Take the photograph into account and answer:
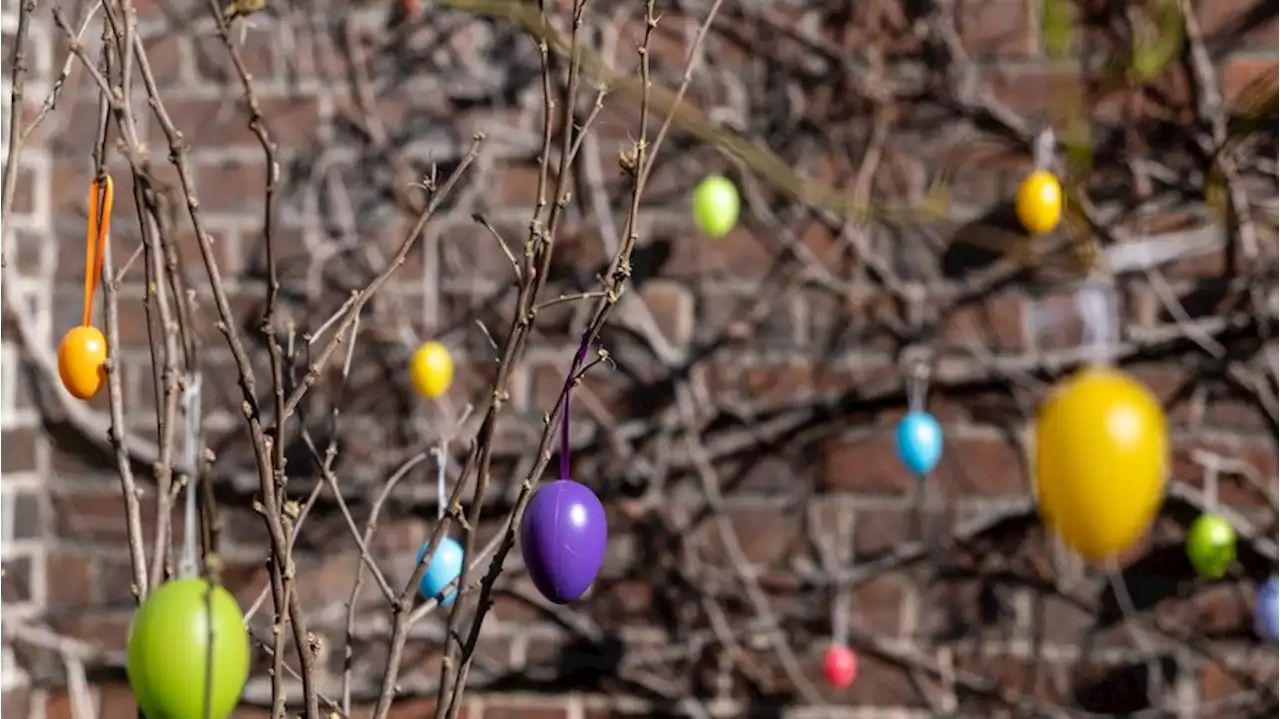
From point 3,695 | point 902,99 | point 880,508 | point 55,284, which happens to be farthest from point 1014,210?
point 3,695

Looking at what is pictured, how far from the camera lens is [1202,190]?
94 centimetres

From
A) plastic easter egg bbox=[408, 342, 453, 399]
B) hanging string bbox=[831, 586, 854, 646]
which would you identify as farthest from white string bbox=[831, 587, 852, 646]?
plastic easter egg bbox=[408, 342, 453, 399]

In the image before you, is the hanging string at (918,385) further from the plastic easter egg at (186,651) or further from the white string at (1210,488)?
the plastic easter egg at (186,651)

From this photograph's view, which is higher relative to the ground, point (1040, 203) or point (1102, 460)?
point (1040, 203)

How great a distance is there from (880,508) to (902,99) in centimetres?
38

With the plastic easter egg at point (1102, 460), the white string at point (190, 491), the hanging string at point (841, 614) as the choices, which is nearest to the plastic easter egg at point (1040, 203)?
the hanging string at point (841, 614)

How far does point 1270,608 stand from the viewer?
0.87 meters

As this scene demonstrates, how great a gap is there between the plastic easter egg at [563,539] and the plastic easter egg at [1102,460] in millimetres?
239

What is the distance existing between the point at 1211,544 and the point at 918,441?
10.4 inches

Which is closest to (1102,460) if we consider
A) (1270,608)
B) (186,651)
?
(186,651)

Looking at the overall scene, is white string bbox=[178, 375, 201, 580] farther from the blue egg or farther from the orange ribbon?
the blue egg

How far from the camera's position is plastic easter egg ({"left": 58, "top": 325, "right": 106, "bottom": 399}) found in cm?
58

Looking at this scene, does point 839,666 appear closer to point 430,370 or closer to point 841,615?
point 841,615

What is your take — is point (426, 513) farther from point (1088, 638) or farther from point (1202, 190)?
point (1202, 190)
